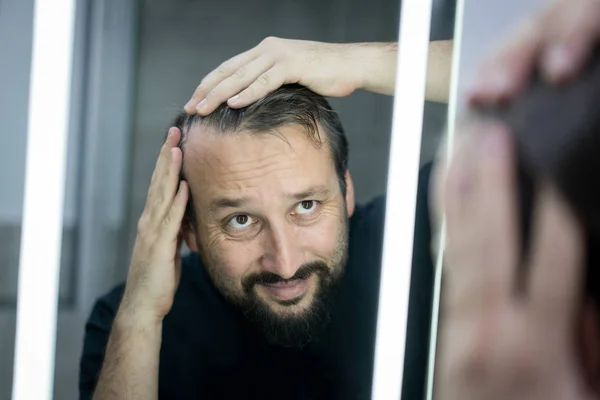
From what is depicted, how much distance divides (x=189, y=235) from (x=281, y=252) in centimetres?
19

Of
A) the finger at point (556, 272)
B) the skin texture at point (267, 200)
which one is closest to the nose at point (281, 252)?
the skin texture at point (267, 200)

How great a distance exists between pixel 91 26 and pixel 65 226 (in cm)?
41

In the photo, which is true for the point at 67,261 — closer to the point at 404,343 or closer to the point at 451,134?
the point at 404,343

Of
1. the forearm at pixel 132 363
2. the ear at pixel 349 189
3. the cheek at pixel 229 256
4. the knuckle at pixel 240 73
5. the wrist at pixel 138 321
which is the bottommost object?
the forearm at pixel 132 363

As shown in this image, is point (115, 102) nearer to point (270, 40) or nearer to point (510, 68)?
point (270, 40)

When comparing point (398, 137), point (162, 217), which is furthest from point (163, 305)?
point (398, 137)

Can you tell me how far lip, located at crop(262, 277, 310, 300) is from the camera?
1184mm

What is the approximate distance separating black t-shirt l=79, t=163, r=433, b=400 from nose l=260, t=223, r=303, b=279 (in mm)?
109

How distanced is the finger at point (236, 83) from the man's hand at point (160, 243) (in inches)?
3.5

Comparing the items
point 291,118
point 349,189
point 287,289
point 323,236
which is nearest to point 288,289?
point 287,289

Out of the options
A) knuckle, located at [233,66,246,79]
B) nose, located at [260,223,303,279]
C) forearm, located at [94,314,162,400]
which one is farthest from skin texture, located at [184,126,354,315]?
forearm, located at [94,314,162,400]

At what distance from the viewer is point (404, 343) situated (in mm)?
1188

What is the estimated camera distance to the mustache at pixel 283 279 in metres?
1.18

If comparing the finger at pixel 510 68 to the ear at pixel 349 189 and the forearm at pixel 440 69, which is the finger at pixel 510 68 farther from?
the ear at pixel 349 189
